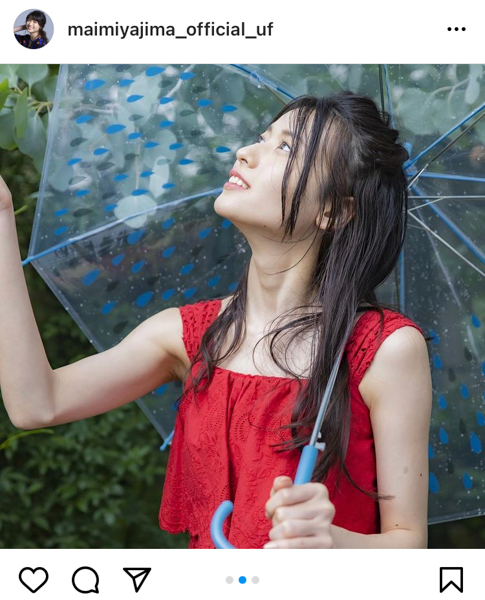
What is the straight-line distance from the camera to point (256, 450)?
1.29m

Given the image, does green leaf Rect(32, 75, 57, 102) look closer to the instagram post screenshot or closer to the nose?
the instagram post screenshot

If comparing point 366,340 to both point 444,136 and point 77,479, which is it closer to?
point 444,136

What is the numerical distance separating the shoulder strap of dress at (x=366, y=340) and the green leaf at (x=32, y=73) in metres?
0.75

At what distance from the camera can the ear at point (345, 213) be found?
137cm

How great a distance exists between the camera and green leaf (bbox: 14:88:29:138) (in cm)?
159

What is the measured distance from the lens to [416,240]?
4.97 feet
